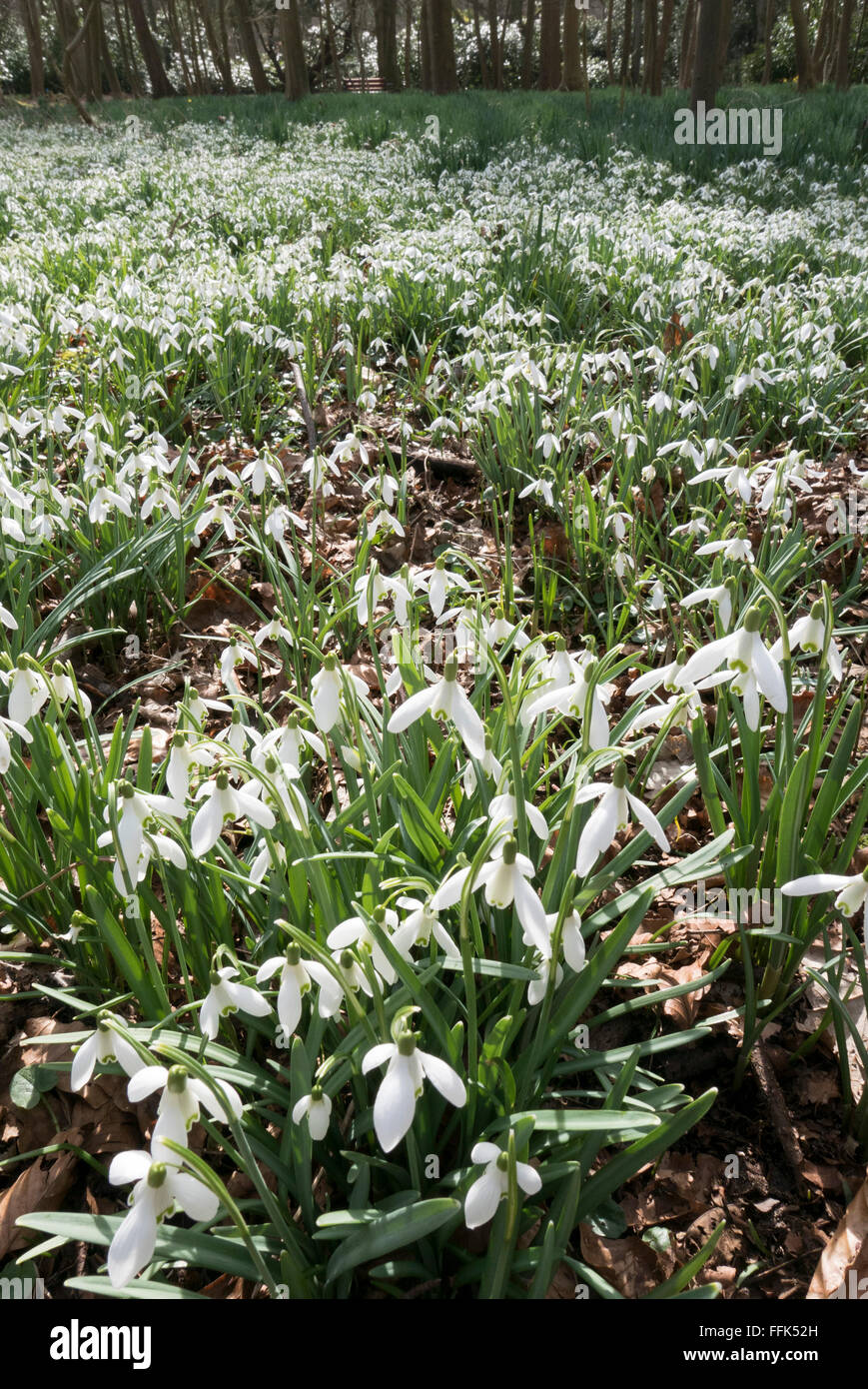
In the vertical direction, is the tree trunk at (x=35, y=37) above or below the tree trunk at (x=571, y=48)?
above

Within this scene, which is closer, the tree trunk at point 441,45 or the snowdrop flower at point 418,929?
the snowdrop flower at point 418,929

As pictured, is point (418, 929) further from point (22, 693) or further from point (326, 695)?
point (22, 693)

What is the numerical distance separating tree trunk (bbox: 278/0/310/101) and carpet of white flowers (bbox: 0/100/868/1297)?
13.4 m

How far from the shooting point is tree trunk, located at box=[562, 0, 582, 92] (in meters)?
17.8

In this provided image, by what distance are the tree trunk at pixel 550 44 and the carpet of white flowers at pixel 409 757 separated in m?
16.0

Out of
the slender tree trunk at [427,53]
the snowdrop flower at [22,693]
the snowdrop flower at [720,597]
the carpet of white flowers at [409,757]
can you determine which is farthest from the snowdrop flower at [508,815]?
the slender tree trunk at [427,53]

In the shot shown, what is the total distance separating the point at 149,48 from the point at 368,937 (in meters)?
27.5

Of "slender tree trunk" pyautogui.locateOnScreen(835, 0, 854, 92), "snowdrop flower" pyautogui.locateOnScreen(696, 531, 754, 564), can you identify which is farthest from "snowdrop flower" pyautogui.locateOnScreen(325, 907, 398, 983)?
"slender tree trunk" pyautogui.locateOnScreen(835, 0, 854, 92)

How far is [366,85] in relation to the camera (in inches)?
1069

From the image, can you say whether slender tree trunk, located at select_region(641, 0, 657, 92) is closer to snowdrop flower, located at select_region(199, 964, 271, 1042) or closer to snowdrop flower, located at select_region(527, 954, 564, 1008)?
snowdrop flower, located at select_region(527, 954, 564, 1008)

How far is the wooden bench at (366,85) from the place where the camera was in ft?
79.0

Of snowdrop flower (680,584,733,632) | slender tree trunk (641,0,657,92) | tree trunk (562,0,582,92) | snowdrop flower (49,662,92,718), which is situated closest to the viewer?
snowdrop flower (680,584,733,632)

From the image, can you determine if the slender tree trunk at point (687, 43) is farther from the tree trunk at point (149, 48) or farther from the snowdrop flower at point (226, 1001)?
the snowdrop flower at point (226, 1001)

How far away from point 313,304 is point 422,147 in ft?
26.8
